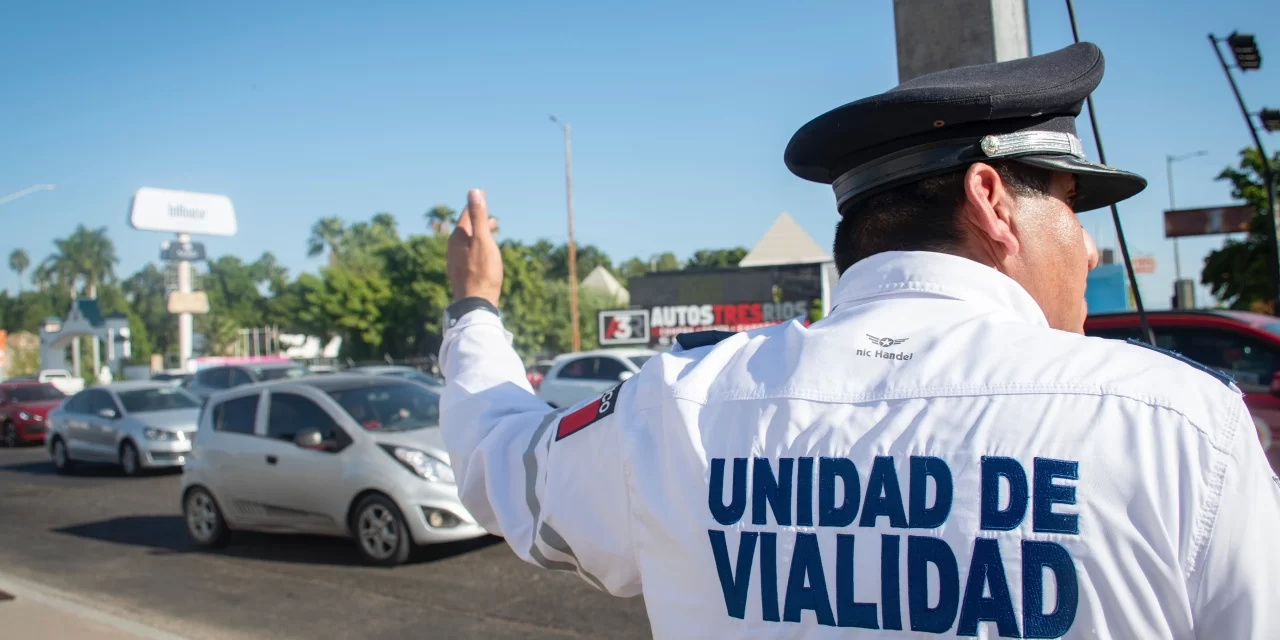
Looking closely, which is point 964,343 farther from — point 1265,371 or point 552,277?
point 552,277

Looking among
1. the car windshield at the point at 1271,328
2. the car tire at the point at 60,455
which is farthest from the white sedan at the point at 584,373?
the car windshield at the point at 1271,328

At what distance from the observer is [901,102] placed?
130cm

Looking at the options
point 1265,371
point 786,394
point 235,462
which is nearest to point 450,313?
point 786,394

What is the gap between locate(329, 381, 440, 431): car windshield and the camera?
8.69 metres

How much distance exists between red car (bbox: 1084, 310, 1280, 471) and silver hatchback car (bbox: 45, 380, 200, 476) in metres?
13.3

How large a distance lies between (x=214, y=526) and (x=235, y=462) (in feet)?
2.41

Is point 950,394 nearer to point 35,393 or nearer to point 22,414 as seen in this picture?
point 22,414

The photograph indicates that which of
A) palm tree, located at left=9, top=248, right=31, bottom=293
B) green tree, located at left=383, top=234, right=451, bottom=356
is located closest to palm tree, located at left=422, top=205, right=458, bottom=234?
green tree, located at left=383, top=234, right=451, bottom=356

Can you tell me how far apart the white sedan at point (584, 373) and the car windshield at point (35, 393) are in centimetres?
1395

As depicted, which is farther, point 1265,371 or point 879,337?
point 1265,371

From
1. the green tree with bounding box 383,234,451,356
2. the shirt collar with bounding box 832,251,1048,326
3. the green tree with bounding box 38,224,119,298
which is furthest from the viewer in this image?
the green tree with bounding box 38,224,119,298

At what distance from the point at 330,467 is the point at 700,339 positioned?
7471 mm

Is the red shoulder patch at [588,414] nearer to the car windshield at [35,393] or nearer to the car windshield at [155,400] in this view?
the car windshield at [155,400]

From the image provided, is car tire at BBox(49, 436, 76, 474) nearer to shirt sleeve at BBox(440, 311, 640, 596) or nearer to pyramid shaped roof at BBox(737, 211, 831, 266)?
shirt sleeve at BBox(440, 311, 640, 596)
